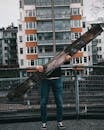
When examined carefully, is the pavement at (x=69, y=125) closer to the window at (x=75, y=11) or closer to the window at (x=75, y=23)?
the window at (x=75, y=23)

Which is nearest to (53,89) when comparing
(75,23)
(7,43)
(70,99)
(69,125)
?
(69,125)

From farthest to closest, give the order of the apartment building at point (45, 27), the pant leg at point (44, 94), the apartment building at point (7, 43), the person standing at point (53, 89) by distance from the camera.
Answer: the apartment building at point (7, 43), the apartment building at point (45, 27), the pant leg at point (44, 94), the person standing at point (53, 89)

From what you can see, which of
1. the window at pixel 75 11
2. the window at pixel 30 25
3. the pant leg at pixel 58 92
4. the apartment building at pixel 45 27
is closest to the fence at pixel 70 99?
the pant leg at pixel 58 92

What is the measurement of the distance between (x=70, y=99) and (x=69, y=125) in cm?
78

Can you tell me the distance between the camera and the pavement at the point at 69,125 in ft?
23.9

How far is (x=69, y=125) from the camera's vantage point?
7488 millimetres

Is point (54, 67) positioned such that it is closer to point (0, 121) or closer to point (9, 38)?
point (0, 121)

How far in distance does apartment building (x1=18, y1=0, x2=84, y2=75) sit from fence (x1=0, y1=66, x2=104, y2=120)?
5203 centimetres

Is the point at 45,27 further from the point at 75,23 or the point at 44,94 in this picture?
the point at 44,94

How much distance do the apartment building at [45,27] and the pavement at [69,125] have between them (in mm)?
52339

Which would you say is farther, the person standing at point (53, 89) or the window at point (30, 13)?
the window at point (30, 13)

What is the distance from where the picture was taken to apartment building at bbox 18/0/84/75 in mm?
60812

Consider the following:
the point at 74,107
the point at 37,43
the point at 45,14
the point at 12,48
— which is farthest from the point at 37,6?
the point at 74,107

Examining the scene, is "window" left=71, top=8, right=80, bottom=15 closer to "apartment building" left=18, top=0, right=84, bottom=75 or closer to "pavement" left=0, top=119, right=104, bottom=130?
Answer: "apartment building" left=18, top=0, right=84, bottom=75
